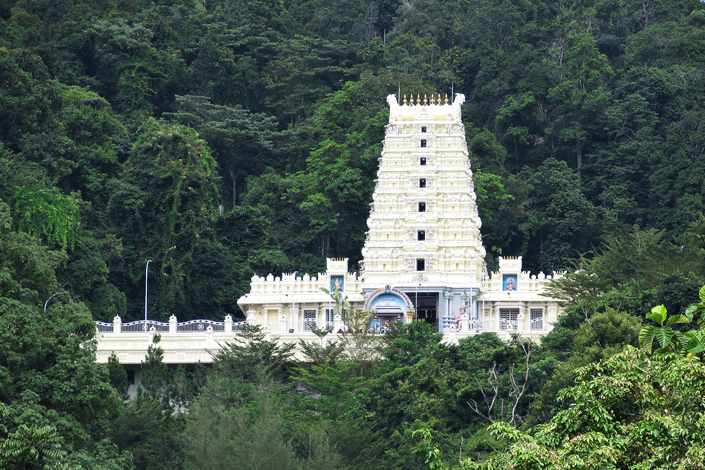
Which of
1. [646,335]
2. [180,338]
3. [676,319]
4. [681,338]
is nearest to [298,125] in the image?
[180,338]

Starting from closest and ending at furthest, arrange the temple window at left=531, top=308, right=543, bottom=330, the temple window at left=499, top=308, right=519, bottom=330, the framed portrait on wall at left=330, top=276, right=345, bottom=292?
the temple window at left=531, top=308, right=543, bottom=330 → the temple window at left=499, top=308, right=519, bottom=330 → the framed portrait on wall at left=330, top=276, right=345, bottom=292

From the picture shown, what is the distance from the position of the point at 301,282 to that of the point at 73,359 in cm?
2465

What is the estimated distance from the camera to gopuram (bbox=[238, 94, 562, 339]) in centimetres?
6956

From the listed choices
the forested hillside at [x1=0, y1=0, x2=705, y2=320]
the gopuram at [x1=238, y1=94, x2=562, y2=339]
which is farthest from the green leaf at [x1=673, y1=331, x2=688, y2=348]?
the forested hillside at [x1=0, y1=0, x2=705, y2=320]

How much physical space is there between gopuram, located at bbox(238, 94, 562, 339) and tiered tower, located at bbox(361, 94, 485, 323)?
0.04 meters

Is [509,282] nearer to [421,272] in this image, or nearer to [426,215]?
[421,272]

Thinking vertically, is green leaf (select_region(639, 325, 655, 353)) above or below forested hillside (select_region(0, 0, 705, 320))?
below

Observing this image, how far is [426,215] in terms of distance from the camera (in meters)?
72.5

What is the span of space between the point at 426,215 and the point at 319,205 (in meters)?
9.10

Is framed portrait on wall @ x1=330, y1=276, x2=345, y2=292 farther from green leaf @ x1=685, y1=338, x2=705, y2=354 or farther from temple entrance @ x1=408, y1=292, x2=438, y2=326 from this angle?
green leaf @ x1=685, y1=338, x2=705, y2=354

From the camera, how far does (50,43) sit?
91.9 m

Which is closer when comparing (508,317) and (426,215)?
(508,317)

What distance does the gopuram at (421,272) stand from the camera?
228 ft

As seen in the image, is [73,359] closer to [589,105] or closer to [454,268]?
[454,268]
